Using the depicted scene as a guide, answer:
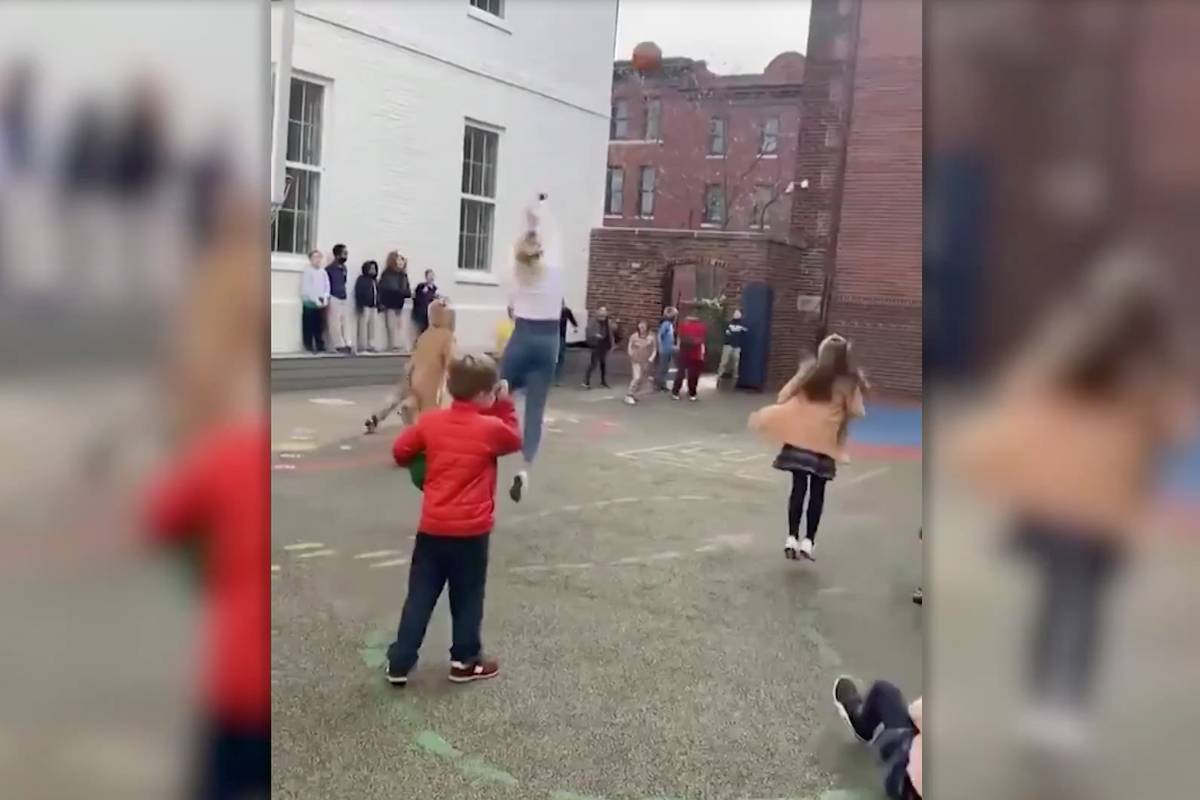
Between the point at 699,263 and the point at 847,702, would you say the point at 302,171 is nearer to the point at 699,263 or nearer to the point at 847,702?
the point at 699,263

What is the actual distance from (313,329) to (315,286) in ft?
0.20

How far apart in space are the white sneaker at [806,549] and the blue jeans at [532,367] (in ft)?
1.35

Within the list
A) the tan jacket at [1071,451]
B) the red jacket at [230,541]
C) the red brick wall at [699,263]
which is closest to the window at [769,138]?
the red brick wall at [699,263]

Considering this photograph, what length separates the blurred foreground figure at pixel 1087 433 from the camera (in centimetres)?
136

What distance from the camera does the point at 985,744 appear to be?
4.85ft

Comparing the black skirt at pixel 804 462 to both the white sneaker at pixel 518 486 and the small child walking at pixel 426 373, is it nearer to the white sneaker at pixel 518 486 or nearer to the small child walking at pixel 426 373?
the white sneaker at pixel 518 486

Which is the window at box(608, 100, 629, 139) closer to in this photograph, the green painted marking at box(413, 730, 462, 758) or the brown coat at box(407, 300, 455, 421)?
the brown coat at box(407, 300, 455, 421)

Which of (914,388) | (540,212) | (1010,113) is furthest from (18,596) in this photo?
(1010,113)

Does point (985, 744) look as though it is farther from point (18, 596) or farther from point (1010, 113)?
point (18, 596)

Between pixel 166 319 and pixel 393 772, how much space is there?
2.21 feet

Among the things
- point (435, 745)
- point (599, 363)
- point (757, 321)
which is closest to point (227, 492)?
point (435, 745)

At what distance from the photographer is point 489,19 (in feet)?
4.73

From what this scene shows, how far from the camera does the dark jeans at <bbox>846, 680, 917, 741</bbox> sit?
1431 millimetres

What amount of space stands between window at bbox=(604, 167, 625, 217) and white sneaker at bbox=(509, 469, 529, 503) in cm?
40
